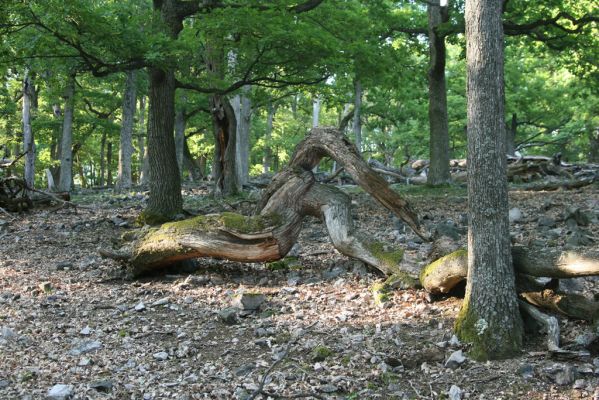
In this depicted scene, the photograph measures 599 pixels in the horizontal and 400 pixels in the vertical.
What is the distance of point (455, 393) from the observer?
391 centimetres

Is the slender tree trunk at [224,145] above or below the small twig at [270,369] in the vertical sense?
above

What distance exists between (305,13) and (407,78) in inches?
216

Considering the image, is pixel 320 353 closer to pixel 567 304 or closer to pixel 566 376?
pixel 566 376

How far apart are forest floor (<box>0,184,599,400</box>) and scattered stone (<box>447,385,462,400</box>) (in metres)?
0.02

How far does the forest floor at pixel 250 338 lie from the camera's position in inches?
163

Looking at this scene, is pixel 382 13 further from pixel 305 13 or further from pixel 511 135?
pixel 511 135

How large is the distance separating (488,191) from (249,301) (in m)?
2.84

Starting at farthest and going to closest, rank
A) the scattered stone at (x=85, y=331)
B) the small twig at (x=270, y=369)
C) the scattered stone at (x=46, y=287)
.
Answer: the scattered stone at (x=46, y=287) → the scattered stone at (x=85, y=331) → the small twig at (x=270, y=369)

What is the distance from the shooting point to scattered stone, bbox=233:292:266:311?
19.4 feet

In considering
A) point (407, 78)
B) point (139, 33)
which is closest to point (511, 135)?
point (407, 78)

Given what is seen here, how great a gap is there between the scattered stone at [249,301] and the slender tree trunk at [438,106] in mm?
10972

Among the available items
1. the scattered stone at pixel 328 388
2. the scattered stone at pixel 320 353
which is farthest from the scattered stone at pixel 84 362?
the scattered stone at pixel 328 388

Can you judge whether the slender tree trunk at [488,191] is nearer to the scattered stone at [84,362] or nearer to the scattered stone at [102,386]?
the scattered stone at [102,386]

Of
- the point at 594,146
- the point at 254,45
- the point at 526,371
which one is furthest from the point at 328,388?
the point at 594,146
